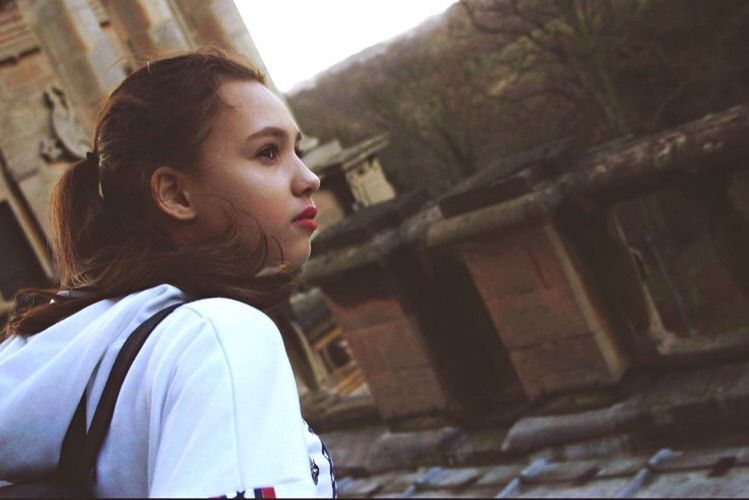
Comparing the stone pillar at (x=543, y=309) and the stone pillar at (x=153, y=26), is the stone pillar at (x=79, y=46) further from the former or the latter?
the stone pillar at (x=543, y=309)

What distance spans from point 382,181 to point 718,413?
14.5 meters

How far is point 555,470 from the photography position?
3.72m

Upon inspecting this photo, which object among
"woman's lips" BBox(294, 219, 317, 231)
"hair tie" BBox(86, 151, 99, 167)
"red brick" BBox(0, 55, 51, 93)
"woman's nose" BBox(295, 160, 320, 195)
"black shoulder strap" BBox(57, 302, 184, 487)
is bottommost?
"black shoulder strap" BBox(57, 302, 184, 487)

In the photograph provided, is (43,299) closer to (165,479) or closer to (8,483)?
(8,483)

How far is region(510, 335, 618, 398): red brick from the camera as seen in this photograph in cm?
386

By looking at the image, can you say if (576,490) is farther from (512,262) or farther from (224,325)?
(224,325)

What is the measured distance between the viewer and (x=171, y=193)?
1.08 meters

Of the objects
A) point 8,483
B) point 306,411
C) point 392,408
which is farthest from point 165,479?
point 306,411

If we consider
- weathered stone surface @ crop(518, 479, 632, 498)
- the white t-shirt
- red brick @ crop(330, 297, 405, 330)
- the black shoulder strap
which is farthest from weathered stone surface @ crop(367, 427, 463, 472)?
the black shoulder strap

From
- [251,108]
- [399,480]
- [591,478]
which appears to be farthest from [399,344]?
[251,108]

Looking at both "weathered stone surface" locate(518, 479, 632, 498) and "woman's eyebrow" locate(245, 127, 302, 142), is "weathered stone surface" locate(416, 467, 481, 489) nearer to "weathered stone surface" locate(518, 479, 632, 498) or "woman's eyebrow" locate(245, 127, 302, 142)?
"weathered stone surface" locate(518, 479, 632, 498)

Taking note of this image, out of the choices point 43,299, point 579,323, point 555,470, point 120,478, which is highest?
point 43,299

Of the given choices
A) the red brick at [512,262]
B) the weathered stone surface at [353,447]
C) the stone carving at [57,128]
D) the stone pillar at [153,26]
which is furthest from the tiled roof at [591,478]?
the stone carving at [57,128]

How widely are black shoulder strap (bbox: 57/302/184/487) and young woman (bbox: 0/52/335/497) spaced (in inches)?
0.6
